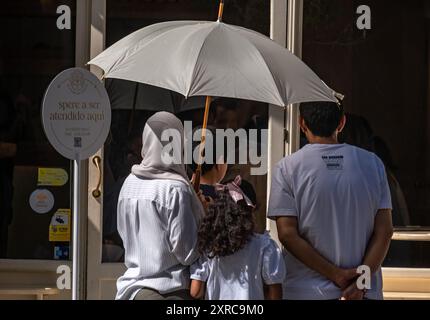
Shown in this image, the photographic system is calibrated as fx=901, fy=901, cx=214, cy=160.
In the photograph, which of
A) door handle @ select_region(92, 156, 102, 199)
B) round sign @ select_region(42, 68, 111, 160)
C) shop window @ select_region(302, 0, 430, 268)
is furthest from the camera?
shop window @ select_region(302, 0, 430, 268)

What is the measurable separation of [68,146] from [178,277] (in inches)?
36.1

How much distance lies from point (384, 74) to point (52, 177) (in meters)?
2.38

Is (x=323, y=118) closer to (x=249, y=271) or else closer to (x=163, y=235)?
(x=249, y=271)

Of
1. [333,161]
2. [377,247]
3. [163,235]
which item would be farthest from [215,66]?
[377,247]

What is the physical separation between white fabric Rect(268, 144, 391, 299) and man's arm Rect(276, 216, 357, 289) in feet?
0.13

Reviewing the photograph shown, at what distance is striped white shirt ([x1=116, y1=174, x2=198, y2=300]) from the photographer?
443 centimetres

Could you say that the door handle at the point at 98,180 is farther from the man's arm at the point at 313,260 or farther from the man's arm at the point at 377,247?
the man's arm at the point at 377,247

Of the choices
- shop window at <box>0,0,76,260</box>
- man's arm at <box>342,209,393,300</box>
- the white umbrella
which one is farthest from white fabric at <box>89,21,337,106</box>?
shop window at <box>0,0,76,260</box>

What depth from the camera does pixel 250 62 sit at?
4.58 m

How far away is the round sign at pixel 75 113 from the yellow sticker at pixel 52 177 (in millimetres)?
1476

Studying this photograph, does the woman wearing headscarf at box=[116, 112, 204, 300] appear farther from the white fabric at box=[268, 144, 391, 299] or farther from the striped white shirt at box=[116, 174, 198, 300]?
the white fabric at box=[268, 144, 391, 299]

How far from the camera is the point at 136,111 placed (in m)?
6.12

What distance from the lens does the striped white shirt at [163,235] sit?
4.43 meters

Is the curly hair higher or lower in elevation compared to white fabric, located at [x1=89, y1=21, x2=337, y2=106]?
lower
